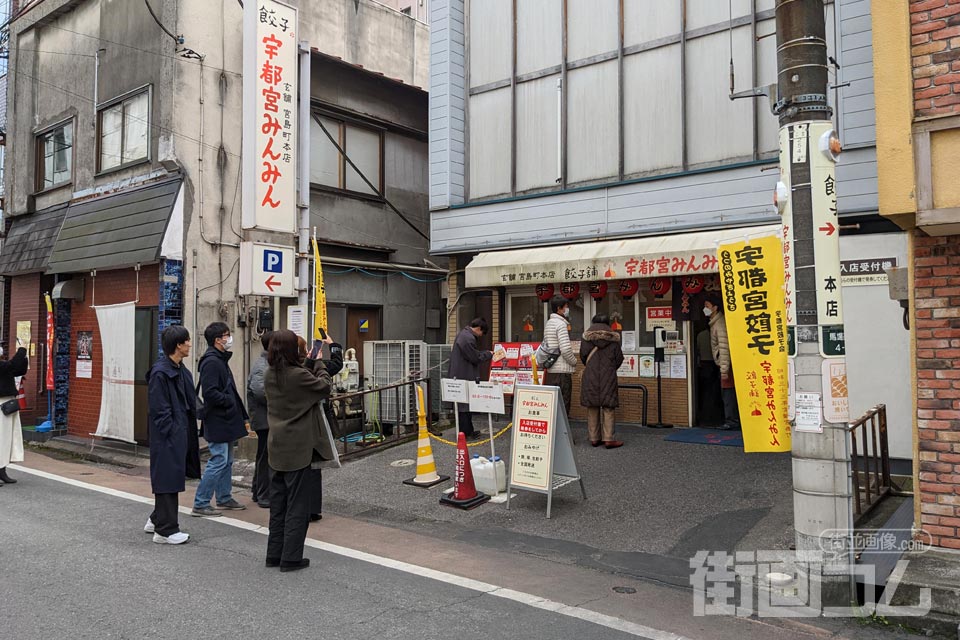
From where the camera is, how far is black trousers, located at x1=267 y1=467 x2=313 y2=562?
564 cm

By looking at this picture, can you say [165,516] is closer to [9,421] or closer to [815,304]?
[9,421]

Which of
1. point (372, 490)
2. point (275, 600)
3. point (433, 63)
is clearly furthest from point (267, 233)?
point (275, 600)

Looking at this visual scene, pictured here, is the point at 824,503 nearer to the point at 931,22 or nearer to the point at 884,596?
the point at 884,596

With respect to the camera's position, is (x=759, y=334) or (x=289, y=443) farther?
(x=289, y=443)

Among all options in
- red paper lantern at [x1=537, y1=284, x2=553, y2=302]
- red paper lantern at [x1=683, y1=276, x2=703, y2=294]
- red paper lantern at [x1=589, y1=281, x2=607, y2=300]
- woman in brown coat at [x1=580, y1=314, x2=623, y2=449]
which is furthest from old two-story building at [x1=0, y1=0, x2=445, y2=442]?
red paper lantern at [x1=683, y1=276, x2=703, y2=294]

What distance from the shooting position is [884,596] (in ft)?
15.9

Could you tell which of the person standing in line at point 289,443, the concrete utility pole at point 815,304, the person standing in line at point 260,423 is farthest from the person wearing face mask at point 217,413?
the concrete utility pole at point 815,304

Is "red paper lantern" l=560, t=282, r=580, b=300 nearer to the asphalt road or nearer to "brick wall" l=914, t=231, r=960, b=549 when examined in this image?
"brick wall" l=914, t=231, r=960, b=549

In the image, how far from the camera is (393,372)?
12812 millimetres

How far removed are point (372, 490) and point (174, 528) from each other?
2699 millimetres

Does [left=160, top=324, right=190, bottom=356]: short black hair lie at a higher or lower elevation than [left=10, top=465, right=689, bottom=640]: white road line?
higher

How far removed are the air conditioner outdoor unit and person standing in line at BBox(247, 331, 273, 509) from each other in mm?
4161

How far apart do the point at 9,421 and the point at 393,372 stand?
583 cm

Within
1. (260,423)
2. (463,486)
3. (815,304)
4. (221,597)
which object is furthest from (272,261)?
(815,304)
